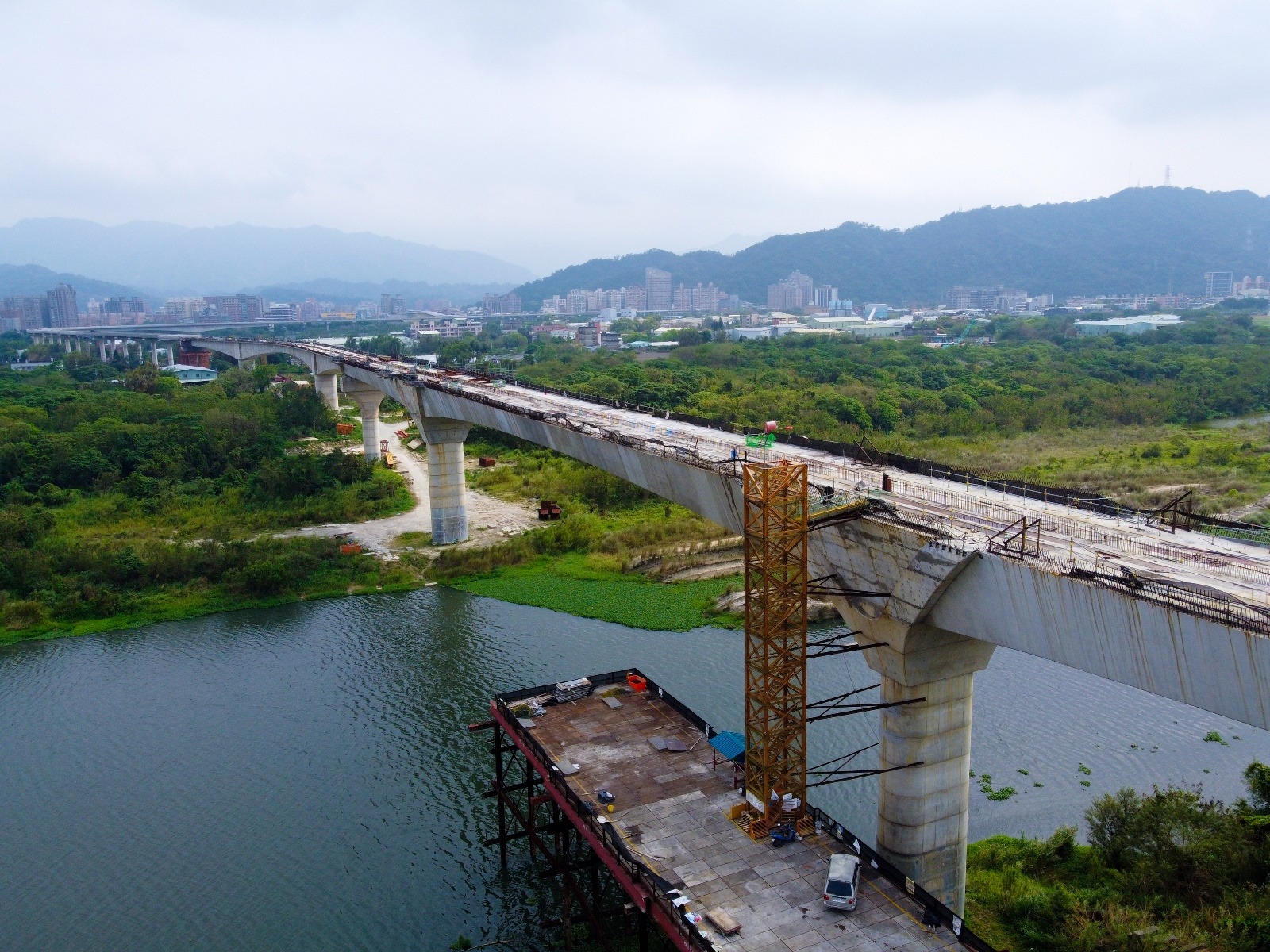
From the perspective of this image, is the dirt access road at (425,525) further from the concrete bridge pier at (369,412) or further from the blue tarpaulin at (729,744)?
the blue tarpaulin at (729,744)

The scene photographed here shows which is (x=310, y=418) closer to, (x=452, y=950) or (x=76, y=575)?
(x=76, y=575)

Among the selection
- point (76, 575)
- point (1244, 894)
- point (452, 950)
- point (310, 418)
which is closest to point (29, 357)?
point (310, 418)

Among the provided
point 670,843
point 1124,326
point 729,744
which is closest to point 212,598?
point 729,744

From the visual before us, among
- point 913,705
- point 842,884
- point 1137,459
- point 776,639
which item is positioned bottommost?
point 1137,459

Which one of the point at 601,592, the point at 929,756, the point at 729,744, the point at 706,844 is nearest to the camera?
the point at 706,844

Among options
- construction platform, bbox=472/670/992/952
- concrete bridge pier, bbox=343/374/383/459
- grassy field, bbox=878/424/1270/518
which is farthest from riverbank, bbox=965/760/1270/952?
concrete bridge pier, bbox=343/374/383/459

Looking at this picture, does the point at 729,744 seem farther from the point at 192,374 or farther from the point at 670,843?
the point at 192,374

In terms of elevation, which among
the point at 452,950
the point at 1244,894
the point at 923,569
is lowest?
the point at 452,950
